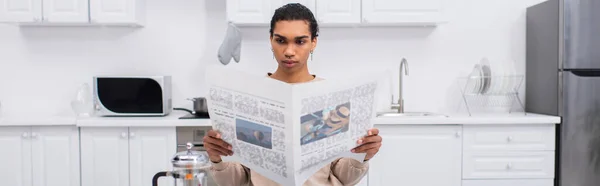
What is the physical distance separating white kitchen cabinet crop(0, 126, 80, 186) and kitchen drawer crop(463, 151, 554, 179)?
7.03 ft

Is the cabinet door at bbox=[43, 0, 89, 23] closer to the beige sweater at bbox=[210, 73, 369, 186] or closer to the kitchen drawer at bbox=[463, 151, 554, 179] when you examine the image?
the beige sweater at bbox=[210, 73, 369, 186]

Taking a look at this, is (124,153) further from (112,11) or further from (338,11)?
(338,11)

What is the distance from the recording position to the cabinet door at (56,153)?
2.79m

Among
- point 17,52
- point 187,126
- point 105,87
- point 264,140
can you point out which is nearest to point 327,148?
point 264,140

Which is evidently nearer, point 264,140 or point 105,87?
point 264,140

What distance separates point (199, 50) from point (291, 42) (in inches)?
84.2

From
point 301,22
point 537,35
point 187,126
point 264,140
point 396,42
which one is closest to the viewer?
point 264,140

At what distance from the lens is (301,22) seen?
1.31 metres

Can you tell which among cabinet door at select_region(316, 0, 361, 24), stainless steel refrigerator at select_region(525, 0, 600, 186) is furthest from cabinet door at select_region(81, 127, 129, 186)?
stainless steel refrigerator at select_region(525, 0, 600, 186)

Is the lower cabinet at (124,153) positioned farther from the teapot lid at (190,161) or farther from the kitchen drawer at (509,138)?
the teapot lid at (190,161)

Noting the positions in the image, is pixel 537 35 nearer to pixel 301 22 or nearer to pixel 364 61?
pixel 364 61

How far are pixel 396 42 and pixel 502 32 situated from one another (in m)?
0.70

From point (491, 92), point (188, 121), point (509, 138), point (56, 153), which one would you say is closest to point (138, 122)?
point (188, 121)

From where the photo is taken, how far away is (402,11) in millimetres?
2977
